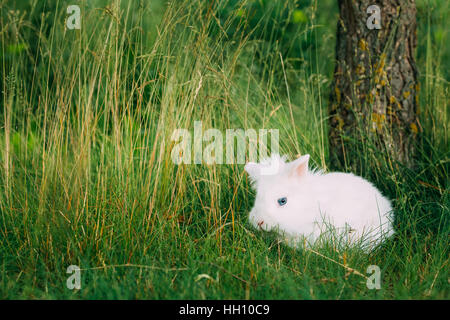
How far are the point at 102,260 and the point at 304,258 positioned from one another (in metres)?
1.02

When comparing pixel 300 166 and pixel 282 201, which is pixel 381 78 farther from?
pixel 282 201

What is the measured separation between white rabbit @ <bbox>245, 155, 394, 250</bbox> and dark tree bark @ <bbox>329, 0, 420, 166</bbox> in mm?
638

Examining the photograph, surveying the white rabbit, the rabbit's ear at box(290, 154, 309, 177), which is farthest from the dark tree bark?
the rabbit's ear at box(290, 154, 309, 177)

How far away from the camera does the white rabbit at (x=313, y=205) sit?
2521 mm

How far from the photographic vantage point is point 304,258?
2459 mm

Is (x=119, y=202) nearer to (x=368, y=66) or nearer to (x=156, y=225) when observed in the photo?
(x=156, y=225)

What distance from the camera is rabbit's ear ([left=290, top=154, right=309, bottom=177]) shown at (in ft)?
8.22

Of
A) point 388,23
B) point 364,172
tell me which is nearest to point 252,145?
point 364,172

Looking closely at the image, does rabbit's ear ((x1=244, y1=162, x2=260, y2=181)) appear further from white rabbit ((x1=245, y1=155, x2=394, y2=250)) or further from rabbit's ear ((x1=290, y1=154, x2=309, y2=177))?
rabbit's ear ((x1=290, y1=154, x2=309, y2=177))

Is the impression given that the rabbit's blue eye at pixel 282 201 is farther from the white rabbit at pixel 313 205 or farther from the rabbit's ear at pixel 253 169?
the rabbit's ear at pixel 253 169

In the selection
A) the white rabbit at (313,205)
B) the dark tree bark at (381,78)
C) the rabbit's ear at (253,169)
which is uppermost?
the dark tree bark at (381,78)

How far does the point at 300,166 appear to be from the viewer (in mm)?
2559

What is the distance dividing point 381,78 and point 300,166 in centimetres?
122

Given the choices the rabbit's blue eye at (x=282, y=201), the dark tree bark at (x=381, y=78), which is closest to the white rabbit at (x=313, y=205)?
the rabbit's blue eye at (x=282, y=201)
